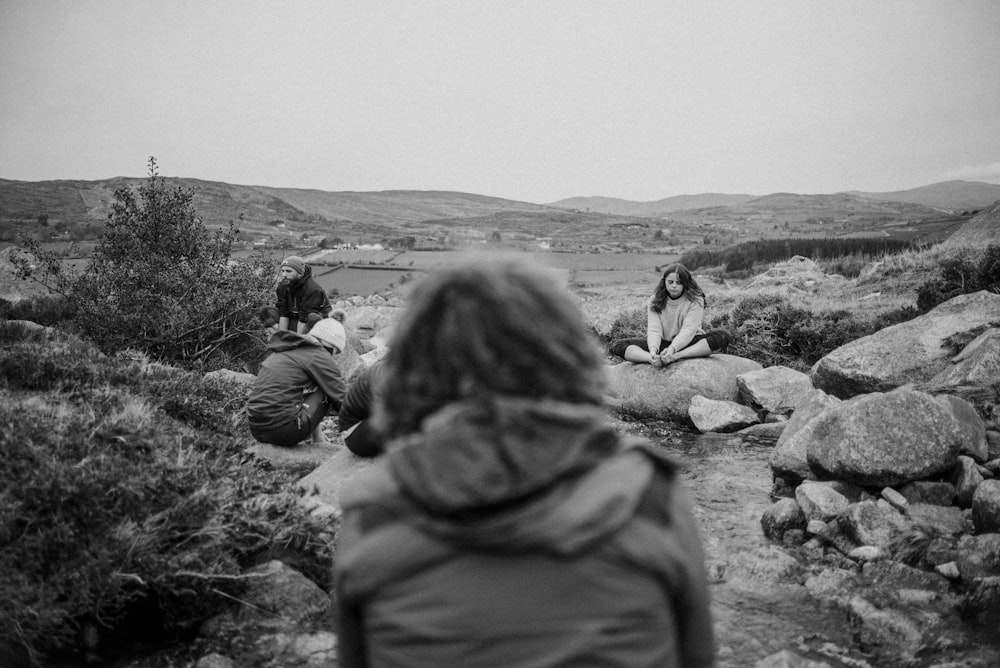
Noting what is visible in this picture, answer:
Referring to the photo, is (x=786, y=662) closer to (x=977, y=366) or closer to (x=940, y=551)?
(x=940, y=551)

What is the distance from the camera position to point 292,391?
5762mm

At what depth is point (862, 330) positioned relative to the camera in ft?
31.9

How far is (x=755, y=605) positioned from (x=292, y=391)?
4160 mm

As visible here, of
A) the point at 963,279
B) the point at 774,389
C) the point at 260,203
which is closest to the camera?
the point at 774,389

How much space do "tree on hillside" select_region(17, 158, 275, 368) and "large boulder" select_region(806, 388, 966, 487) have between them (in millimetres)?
7790

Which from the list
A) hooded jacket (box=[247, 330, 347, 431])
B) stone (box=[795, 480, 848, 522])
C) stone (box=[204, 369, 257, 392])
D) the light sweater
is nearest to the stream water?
stone (box=[795, 480, 848, 522])

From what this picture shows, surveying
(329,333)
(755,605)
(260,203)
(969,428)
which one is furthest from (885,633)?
(260,203)

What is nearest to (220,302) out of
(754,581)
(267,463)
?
(267,463)

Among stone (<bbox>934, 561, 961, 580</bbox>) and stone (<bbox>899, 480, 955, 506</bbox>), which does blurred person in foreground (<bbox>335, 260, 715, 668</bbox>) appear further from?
stone (<bbox>899, 480, 955, 506</bbox>)

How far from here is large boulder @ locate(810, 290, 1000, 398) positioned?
22.8 feet

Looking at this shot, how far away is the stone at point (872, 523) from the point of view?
4398 mm

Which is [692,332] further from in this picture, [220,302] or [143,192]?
[143,192]

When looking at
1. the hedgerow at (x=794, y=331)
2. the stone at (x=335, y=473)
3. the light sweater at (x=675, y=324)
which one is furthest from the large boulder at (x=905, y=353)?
the stone at (x=335, y=473)

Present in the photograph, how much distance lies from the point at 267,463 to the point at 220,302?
5359 millimetres
